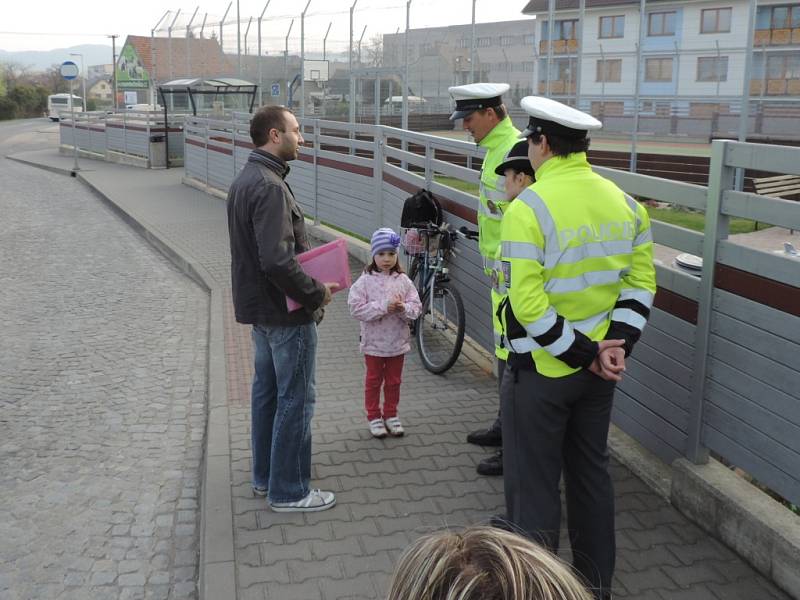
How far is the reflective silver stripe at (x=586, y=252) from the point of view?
3305 millimetres

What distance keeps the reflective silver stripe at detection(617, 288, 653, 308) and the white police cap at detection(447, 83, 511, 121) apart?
6.03ft

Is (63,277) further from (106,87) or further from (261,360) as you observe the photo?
(106,87)

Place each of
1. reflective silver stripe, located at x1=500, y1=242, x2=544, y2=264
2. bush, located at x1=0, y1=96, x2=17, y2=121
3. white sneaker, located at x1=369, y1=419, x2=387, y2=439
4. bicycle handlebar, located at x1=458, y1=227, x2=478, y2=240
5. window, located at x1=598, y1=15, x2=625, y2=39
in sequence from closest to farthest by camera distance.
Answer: reflective silver stripe, located at x1=500, y1=242, x2=544, y2=264 → white sneaker, located at x1=369, y1=419, x2=387, y2=439 → bicycle handlebar, located at x1=458, y1=227, x2=478, y2=240 → window, located at x1=598, y1=15, x2=625, y2=39 → bush, located at x1=0, y1=96, x2=17, y2=121

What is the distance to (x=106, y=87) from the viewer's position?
469 feet

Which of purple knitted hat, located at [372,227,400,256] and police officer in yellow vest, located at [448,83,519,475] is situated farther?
purple knitted hat, located at [372,227,400,256]

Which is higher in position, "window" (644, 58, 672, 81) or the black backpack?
"window" (644, 58, 672, 81)

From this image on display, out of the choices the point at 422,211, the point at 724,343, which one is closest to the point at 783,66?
the point at 422,211

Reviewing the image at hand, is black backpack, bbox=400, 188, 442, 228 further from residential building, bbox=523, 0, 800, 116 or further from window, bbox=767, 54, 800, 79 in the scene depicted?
window, bbox=767, 54, 800, 79

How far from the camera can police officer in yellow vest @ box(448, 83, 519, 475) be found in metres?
5.00

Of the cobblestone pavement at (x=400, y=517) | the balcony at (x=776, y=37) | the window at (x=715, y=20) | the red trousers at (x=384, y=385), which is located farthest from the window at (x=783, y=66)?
the red trousers at (x=384, y=385)

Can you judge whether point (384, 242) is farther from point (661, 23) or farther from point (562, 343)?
point (661, 23)

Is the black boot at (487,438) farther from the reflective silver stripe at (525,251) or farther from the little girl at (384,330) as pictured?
the reflective silver stripe at (525,251)

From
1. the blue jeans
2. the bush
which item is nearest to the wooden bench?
the blue jeans

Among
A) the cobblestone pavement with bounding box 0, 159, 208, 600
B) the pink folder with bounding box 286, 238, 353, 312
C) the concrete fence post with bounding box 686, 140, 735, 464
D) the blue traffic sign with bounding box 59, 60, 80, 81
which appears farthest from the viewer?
the blue traffic sign with bounding box 59, 60, 80, 81
